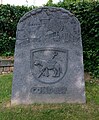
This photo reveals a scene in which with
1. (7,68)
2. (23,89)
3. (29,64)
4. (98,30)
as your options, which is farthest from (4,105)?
(98,30)

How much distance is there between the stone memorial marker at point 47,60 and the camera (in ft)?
18.6

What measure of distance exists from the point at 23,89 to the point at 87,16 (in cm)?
281

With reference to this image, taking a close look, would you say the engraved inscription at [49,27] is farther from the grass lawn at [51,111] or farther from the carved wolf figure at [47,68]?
the grass lawn at [51,111]

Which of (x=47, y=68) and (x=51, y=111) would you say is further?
(x=47, y=68)

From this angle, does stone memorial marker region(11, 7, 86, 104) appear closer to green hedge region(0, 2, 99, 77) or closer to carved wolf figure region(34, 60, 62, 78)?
carved wolf figure region(34, 60, 62, 78)

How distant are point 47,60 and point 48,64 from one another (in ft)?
0.22

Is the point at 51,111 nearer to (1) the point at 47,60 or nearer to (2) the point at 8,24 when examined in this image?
(1) the point at 47,60

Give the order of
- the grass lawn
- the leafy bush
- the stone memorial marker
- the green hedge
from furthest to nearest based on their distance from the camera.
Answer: the leafy bush
the green hedge
the stone memorial marker
the grass lawn

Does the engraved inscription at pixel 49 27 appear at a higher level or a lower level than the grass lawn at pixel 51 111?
higher

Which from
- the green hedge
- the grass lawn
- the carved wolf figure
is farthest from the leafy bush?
the carved wolf figure

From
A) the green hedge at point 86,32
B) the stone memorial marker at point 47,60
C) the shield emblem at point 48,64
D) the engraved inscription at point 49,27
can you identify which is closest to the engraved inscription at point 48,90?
the stone memorial marker at point 47,60

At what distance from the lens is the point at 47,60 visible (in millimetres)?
5703

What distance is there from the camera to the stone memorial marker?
566 cm

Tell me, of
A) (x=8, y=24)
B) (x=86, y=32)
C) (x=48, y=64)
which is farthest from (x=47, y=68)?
(x=8, y=24)
